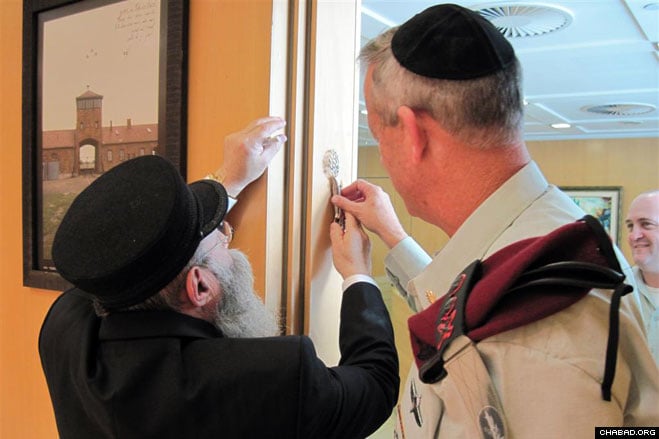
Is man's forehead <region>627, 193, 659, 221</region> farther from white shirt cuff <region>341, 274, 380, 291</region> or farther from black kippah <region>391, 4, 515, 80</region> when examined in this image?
black kippah <region>391, 4, 515, 80</region>

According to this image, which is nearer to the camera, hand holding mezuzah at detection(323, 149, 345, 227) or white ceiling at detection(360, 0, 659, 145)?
hand holding mezuzah at detection(323, 149, 345, 227)

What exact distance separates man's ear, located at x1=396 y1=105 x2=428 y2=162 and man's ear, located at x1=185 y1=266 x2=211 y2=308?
36 cm

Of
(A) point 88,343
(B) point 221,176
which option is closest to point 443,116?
(B) point 221,176

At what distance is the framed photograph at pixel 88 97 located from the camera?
987 mm

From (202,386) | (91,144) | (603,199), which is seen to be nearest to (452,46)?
(202,386)

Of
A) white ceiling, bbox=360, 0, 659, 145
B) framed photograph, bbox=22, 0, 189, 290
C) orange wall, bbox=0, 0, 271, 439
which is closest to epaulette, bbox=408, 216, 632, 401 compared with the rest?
orange wall, bbox=0, 0, 271, 439

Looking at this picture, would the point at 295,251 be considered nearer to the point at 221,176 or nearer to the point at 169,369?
the point at 221,176

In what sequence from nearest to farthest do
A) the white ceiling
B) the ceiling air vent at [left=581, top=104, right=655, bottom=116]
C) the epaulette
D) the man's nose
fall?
the epaulette
the man's nose
the white ceiling
the ceiling air vent at [left=581, top=104, right=655, bottom=116]

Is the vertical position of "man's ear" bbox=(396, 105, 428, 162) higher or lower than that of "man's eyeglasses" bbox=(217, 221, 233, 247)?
higher

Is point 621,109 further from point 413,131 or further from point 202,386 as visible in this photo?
point 202,386

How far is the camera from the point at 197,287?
31.4 inches

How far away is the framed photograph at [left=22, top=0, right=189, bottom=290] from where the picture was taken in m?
0.99

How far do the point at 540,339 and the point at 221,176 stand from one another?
1.93ft

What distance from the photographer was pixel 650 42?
2.90 metres
